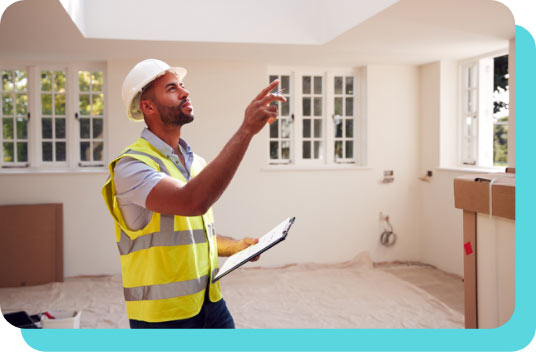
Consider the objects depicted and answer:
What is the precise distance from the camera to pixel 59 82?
238 inches

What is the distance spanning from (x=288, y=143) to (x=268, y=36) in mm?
1844

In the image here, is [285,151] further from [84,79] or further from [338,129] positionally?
[84,79]

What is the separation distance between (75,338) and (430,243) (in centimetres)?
577

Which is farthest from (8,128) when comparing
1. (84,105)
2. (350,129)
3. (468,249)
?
(468,249)

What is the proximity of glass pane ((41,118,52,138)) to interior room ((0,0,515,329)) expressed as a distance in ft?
0.18

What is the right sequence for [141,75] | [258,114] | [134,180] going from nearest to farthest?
[258,114] < [134,180] < [141,75]

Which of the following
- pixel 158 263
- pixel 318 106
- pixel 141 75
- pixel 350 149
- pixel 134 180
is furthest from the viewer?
pixel 350 149

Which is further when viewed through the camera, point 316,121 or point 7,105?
point 316,121

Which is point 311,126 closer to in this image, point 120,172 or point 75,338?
point 120,172

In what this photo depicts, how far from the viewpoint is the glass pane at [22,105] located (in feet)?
19.6

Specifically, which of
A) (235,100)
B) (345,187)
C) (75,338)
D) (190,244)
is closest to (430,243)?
(345,187)

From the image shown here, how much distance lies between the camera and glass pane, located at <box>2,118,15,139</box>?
5.96m

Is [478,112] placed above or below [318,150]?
above

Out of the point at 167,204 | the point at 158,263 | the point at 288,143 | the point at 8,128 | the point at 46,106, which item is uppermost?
the point at 46,106
